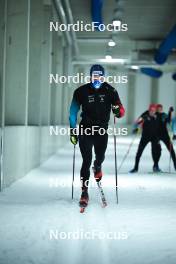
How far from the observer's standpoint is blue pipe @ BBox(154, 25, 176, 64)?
18.0 metres

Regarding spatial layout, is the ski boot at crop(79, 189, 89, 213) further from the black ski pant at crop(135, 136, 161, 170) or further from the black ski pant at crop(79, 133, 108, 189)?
the black ski pant at crop(135, 136, 161, 170)

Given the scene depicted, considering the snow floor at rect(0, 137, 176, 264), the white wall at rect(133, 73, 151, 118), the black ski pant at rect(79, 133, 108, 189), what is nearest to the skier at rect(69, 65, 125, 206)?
the black ski pant at rect(79, 133, 108, 189)

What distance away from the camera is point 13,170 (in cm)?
852

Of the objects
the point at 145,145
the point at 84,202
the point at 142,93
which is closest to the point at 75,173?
the point at 145,145

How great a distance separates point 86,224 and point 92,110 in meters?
1.61

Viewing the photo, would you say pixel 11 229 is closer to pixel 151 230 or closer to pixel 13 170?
pixel 151 230

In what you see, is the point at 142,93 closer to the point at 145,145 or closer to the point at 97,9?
the point at 97,9

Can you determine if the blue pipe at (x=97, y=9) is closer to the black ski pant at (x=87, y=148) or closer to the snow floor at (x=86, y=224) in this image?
the snow floor at (x=86, y=224)

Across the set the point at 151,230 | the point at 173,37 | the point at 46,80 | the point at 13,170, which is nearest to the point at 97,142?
the point at 151,230

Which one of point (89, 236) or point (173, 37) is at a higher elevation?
point (173, 37)

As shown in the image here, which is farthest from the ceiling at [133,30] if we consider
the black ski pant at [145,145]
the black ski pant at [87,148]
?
the black ski pant at [87,148]

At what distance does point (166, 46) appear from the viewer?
19.8 meters

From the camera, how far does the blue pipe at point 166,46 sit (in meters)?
18.0

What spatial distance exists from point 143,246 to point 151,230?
0.66 m
